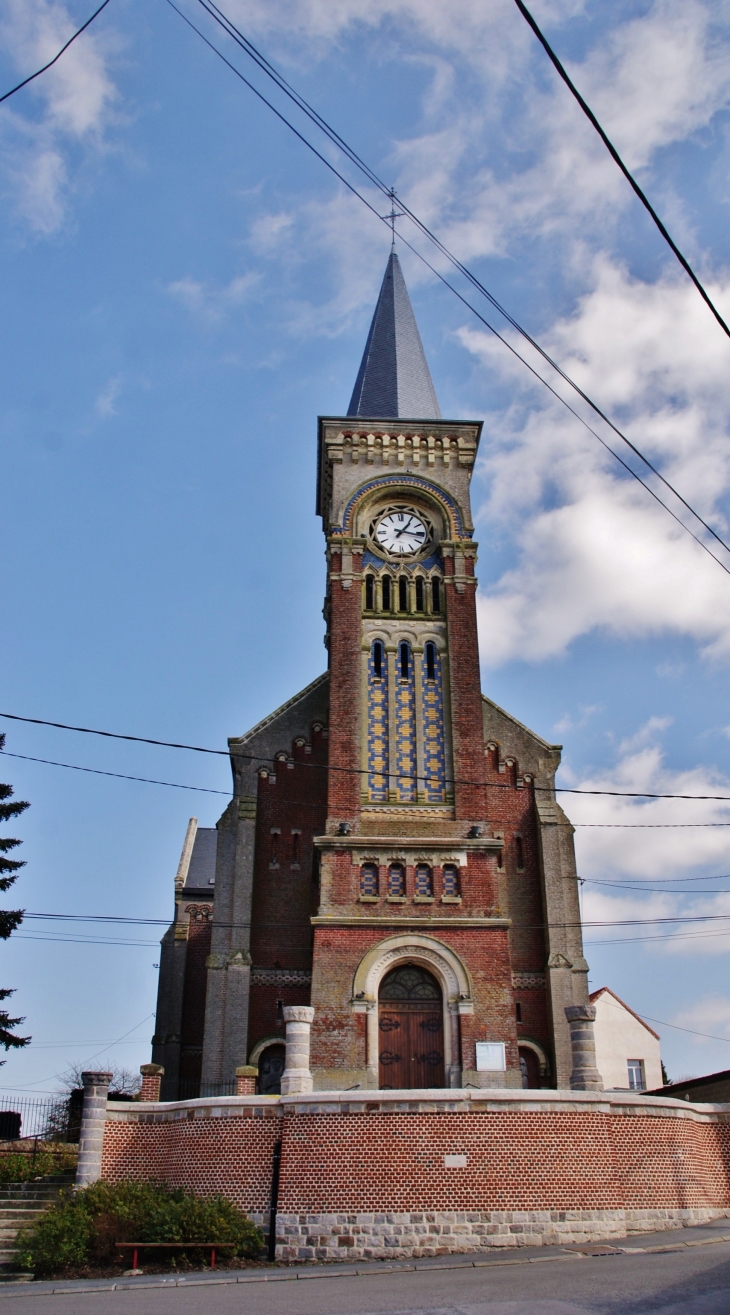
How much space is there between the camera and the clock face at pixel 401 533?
1345 inches

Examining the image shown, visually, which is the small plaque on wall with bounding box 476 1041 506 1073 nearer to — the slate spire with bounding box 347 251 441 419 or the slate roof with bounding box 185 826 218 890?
the slate roof with bounding box 185 826 218 890

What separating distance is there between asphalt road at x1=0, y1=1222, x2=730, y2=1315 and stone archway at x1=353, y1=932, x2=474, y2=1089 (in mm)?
10323

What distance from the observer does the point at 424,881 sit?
2877cm

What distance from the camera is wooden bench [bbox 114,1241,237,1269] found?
1706 centimetres

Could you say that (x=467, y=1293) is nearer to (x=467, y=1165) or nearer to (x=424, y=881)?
(x=467, y=1165)

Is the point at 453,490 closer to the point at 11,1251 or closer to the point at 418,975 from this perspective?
the point at 418,975

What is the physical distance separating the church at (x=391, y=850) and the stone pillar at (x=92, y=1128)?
6.96 metres

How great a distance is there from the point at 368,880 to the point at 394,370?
1924 cm

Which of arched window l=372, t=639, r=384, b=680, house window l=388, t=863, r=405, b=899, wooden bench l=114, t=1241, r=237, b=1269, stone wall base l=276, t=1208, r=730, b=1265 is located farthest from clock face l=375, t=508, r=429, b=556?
wooden bench l=114, t=1241, r=237, b=1269

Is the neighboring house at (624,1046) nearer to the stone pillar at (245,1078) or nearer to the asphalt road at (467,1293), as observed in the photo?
the stone pillar at (245,1078)

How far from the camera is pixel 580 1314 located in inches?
449

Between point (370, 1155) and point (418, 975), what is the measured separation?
986cm

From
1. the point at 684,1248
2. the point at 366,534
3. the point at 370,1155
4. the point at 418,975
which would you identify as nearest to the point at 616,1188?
the point at 684,1248

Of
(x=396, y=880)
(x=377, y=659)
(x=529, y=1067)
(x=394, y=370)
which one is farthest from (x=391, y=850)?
(x=394, y=370)
